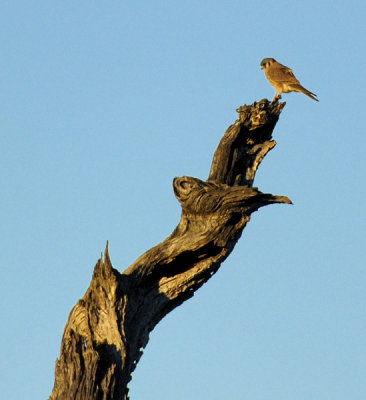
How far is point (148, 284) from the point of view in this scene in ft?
27.7

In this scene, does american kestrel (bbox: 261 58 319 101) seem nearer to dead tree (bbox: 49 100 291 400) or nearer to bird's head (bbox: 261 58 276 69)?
bird's head (bbox: 261 58 276 69)

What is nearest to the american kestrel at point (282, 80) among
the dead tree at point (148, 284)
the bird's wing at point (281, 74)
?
the bird's wing at point (281, 74)

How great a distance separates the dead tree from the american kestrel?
583 centimetres

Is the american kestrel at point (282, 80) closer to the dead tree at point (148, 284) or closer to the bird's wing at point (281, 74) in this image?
the bird's wing at point (281, 74)

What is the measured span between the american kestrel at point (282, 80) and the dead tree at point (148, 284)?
5.83 m

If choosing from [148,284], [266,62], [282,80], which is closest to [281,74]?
[282,80]

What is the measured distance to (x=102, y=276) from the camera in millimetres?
7930

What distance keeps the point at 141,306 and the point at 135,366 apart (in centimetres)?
59

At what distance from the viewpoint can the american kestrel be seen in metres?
14.6

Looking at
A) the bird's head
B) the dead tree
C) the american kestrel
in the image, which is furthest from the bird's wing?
the dead tree

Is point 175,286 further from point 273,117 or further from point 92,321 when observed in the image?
point 273,117

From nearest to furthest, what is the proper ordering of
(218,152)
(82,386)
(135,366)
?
(82,386) → (135,366) → (218,152)

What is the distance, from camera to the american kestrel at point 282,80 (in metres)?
14.6

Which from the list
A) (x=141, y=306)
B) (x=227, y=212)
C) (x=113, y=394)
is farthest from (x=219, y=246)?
(x=113, y=394)
